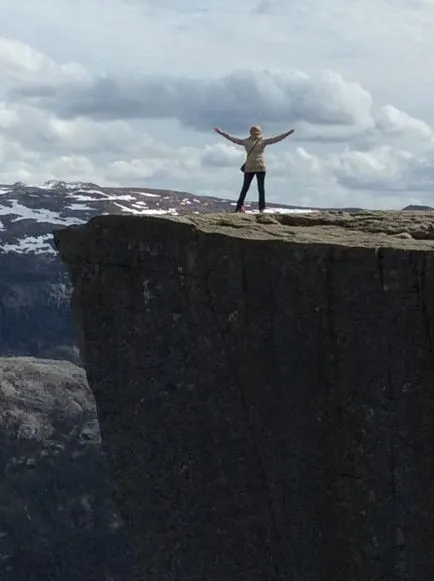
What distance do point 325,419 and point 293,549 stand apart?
2935 mm

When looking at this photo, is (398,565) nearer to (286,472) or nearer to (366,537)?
(366,537)

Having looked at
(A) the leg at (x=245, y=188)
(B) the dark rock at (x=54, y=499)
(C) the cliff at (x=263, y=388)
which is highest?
(A) the leg at (x=245, y=188)

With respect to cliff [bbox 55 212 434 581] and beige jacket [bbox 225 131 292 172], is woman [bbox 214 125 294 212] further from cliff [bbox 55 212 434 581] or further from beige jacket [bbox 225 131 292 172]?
cliff [bbox 55 212 434 581]

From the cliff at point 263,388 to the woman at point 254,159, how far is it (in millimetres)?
4920

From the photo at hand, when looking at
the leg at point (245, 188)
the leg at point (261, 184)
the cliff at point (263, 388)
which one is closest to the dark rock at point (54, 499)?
the leg at point (245, 188)

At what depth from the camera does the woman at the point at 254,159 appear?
3069 cm

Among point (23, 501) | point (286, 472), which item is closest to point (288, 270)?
point (286, 472)

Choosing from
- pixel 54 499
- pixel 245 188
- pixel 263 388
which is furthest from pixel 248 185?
pixel 54 499

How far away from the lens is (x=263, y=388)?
23.4m

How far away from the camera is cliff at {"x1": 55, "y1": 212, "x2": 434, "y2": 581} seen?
22.0 metres

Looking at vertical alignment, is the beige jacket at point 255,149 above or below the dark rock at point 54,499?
above

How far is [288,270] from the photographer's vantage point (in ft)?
75.1

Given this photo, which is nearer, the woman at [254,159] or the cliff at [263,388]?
the cliff at [263,388]

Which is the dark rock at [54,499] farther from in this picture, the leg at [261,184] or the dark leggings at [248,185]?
the leg at [261,184]
